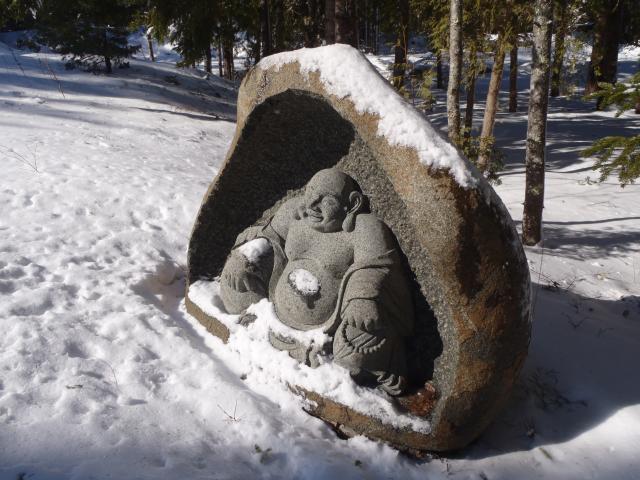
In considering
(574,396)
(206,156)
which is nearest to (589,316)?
(574,396)

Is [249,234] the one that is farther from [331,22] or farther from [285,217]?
[331,22]

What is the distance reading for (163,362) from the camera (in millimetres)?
2869

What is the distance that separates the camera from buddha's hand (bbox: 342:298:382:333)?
98.3 inches

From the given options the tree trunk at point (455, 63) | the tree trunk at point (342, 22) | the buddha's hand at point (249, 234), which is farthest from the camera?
the tree trunk at point (342, 22)

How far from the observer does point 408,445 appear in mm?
2494

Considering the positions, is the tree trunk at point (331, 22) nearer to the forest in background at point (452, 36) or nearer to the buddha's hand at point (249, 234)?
the forest in background at point (452, 36)

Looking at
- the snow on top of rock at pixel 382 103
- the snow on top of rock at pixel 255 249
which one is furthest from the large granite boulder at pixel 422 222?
the snow on top of rock at pixel 255 249

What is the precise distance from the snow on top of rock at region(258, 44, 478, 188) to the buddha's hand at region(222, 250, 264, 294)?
1.23 metres

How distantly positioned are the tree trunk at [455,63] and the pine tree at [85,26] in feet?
23.6

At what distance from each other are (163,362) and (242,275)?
2.33 ft

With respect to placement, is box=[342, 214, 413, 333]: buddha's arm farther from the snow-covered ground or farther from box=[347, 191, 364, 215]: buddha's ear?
the snow-covered ground

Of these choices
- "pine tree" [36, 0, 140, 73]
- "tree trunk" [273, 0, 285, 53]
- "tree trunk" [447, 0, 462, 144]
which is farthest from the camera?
"tree trunk" [273, 0, 285, 53]

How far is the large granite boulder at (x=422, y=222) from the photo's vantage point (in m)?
2.18

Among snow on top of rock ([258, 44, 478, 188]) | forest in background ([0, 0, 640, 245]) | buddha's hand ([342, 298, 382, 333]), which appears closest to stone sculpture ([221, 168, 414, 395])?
buddha's hand ([342, 298, 382, 333])
